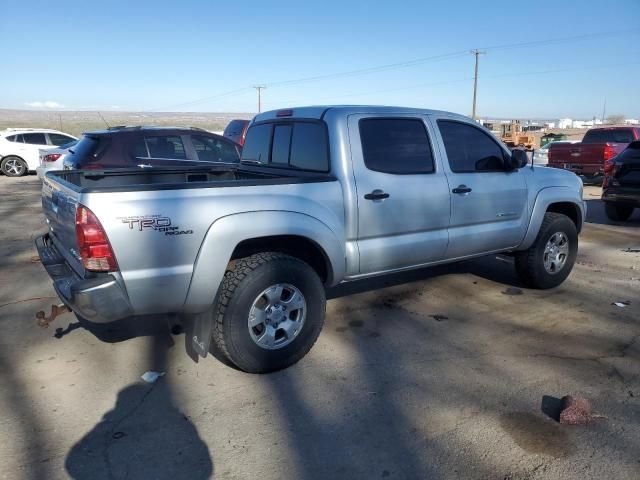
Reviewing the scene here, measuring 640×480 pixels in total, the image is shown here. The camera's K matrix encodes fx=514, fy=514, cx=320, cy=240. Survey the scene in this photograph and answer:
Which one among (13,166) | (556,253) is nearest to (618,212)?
(556,253)

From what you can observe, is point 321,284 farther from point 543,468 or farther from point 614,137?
point 614,137

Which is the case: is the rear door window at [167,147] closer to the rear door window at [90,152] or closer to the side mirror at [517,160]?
the rear door window at [90,152]

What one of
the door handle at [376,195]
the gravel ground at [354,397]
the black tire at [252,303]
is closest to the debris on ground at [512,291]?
the gravel ground at [354,397]

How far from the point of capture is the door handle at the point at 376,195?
393 centimetres

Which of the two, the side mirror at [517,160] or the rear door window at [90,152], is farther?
the rear door window at [90,152]

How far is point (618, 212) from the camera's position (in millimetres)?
10188

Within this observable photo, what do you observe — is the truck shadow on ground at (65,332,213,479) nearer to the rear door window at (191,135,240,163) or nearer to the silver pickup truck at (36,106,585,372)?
the silver pickup truck at (36,106,585,372)

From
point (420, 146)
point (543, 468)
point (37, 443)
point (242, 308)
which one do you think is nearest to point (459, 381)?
point (543, 468)

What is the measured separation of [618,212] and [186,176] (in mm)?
8880

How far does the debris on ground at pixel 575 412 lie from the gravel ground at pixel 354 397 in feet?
0.15

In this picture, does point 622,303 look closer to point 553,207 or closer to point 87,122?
point 553,207

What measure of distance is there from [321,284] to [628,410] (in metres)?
2.12

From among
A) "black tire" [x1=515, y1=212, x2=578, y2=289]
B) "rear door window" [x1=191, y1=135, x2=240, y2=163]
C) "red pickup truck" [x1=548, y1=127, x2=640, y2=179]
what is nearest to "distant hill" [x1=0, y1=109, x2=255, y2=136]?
"rear door window" [x1=191, y1=135, x2=240, y2=163]

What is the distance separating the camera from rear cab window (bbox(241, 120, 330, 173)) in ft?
13.4
